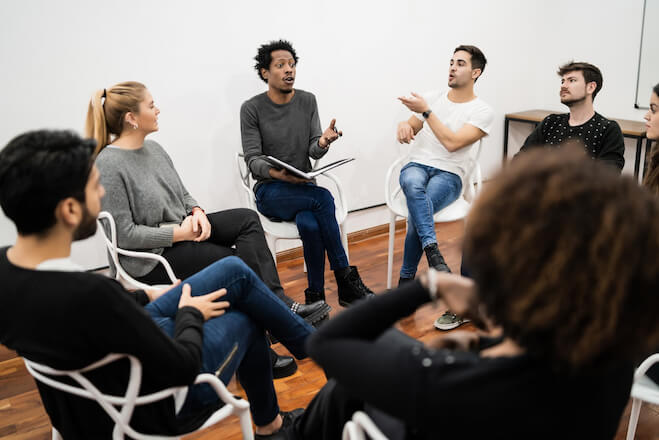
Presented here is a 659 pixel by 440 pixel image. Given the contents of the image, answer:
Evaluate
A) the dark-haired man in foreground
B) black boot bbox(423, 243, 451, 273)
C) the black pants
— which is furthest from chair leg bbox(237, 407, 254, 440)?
black boot bbox(423, 243, 451, 273)

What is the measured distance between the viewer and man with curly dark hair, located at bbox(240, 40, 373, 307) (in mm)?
2732

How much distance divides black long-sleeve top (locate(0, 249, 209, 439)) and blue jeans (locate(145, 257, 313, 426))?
257mm

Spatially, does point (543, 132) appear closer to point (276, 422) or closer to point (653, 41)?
point (653, 41)

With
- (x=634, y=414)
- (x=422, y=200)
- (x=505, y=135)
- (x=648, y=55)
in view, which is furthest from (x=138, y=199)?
(x=648, y=55)

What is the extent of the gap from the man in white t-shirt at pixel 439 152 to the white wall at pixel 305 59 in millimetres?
425

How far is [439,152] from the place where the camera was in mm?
2998

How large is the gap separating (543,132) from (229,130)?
1741 millimetres

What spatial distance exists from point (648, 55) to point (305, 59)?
99.4 inches

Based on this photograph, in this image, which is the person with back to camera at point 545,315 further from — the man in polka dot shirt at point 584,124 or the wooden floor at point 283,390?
the man in polka dot shirt at point 584,124

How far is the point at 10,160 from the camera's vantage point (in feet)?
3.57

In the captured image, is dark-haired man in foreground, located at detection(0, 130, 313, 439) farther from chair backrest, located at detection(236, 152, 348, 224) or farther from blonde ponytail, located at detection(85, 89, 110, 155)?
chair backrest, located at detection(236, 152, 348, 224)

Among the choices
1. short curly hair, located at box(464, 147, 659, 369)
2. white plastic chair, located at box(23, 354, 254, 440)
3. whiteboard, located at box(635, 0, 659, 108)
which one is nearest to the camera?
short curly hair, located at box(464, 147, 659, 369)

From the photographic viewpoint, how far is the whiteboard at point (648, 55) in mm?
3779

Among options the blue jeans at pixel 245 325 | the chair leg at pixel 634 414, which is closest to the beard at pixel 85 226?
the blue jeans at pixel 245 325
